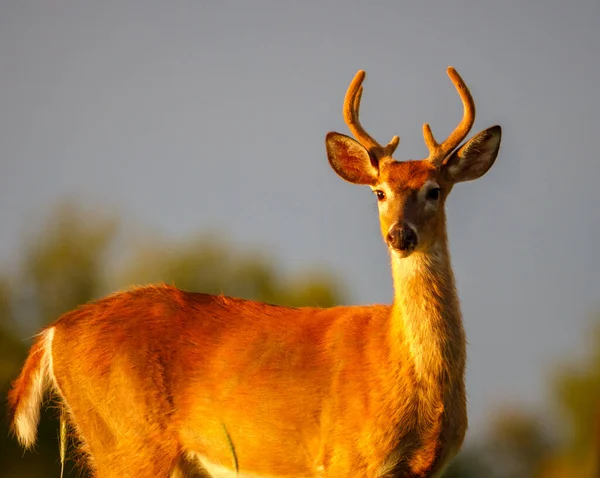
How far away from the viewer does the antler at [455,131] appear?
8.59 metres

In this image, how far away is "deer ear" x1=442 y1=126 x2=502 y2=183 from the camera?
28.3ft

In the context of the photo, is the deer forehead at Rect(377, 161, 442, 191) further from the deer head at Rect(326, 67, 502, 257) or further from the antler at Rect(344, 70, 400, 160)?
the antler at Rect(344, 70, 400, 160)

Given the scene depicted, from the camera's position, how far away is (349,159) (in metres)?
8.80

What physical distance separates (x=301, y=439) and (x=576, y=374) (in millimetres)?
14760

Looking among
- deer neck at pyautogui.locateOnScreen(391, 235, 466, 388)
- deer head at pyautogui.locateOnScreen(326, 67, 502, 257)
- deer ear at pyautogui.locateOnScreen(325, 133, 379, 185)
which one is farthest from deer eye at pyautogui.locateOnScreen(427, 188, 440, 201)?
deer ear at pyautogui.locateOnScreen(325, 133, 379, 185)

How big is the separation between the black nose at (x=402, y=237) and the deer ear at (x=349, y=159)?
86 cm

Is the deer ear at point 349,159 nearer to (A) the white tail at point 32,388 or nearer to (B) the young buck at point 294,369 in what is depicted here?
(B) the young buck at point 294,369

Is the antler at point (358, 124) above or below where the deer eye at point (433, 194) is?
above

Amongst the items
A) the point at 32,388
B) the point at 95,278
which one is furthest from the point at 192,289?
the point at 32,388

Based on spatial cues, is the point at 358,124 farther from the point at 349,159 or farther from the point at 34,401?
the point at 34,401

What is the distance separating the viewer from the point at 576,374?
2206cm

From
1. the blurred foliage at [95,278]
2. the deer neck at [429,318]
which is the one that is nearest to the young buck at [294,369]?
the deer neck at [429,318]

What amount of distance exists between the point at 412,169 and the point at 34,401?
301 centimetres

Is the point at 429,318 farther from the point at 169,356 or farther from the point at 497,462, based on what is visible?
the point at 497,462
